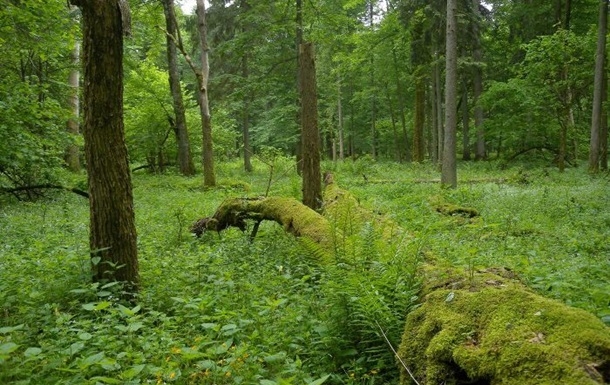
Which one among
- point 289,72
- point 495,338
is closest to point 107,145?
point 495,338

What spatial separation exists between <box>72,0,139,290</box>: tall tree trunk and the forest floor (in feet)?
1.18

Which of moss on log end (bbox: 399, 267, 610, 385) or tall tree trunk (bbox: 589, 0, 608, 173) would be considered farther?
tall tree trunk (bbox: 589, 0, 608, 173)

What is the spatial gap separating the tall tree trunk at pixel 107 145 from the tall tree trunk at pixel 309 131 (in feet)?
15.0

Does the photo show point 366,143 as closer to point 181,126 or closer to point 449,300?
point 181,126

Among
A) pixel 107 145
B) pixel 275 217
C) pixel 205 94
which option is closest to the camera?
pixel 107 145

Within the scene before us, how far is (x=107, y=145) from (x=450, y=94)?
11.4m

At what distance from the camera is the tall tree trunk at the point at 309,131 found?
8.57m

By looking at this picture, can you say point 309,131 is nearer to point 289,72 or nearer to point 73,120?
point 289,72

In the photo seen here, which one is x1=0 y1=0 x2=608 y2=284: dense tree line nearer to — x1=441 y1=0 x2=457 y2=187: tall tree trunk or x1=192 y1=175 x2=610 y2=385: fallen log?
x1=441 y1=0 x2=457 y2=187: tall tree trunk

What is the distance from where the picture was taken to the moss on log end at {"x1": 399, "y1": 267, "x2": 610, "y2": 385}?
2088 mm

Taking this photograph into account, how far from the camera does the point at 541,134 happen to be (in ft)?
78.7

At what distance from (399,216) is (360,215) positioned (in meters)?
1.89

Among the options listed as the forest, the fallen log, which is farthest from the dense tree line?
the fallen log

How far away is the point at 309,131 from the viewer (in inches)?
337
